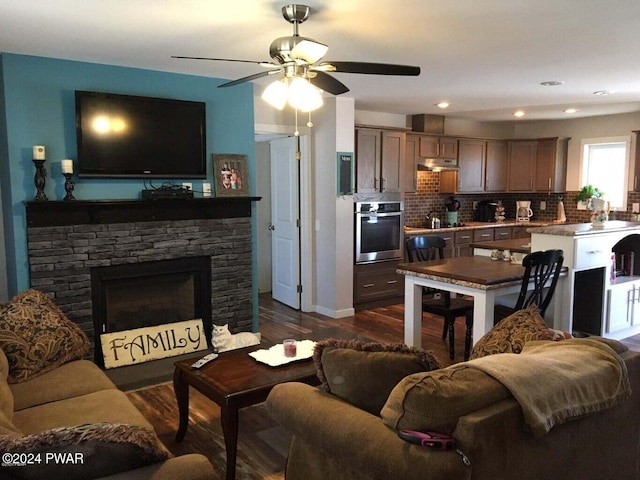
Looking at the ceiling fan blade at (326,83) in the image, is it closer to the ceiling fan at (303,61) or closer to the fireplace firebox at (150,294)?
the ceiling fan at (303,61)

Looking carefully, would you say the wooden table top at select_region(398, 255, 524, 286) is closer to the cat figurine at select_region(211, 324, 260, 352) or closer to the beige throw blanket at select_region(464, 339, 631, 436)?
the cat figurine at select_region(211, 324, 260, 352)

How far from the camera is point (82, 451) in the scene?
147 cm

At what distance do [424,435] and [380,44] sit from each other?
106 inches

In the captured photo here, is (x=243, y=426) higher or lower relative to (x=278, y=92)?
lower

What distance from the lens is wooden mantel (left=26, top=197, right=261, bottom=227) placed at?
388 centimetres

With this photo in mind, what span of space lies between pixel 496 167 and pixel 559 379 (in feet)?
21.5

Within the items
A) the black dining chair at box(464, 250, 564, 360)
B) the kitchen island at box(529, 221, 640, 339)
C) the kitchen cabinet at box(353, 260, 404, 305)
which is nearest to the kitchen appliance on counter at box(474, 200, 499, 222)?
the kitchen cabinet at box(353, 260, 404, 305)

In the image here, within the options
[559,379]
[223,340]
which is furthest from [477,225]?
[559,379]

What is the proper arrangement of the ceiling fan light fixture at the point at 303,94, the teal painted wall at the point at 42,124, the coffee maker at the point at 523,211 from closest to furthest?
1. the ceiling fan light fixture at the point at 303,94
2. the teal painted wall at the point at 42,124
3. the coffee maker at the point at 523,211

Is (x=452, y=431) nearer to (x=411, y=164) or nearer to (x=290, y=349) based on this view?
(x=290, y=349)

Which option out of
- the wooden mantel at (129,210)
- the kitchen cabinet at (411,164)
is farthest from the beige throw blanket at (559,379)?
the kitchen cabinet at (411,164)

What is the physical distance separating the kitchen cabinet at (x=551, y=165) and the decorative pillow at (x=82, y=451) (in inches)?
293

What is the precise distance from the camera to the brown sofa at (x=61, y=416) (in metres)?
1.46

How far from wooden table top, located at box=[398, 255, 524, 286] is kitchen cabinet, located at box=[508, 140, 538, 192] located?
3.93m
